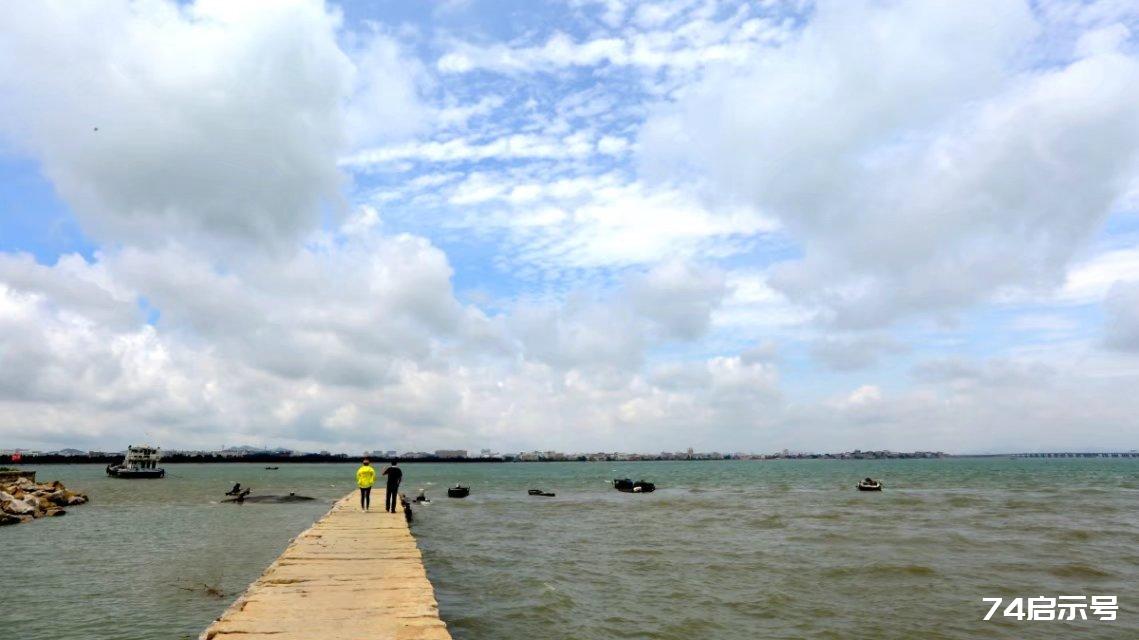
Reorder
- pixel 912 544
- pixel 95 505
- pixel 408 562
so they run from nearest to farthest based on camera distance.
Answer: pixel 408 562
pixel 912 544
pixel 95 505

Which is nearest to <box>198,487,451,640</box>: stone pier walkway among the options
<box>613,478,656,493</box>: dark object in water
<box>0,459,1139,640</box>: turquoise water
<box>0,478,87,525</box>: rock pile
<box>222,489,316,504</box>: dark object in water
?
<box>0,459,1139,640</box>: turquoise water

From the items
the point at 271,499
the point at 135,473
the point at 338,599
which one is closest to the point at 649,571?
the point at 338,599

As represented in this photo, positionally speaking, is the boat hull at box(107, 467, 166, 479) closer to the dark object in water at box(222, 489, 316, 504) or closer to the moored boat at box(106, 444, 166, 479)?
the moored boat at box(106, 444, 166, 479)

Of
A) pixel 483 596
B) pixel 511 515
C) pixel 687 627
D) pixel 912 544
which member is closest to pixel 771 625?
pixel 687 627

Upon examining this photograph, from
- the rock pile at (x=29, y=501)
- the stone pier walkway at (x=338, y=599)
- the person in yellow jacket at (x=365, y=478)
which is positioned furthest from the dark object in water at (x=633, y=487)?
the stone pier walkway at (x=338, y=599)

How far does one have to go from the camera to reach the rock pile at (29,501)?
1254 inches

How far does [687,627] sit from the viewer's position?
46.3 ft

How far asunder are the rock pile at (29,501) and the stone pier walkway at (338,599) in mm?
24773

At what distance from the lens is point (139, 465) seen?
9006cm

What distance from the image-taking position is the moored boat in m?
88.4

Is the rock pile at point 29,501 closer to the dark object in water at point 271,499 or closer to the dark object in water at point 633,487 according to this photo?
the dark object in water at point 271,499

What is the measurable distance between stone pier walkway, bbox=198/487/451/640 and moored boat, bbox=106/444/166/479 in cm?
8848

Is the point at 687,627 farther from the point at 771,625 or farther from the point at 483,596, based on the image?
the point at 483,596

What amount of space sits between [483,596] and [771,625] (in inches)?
278
